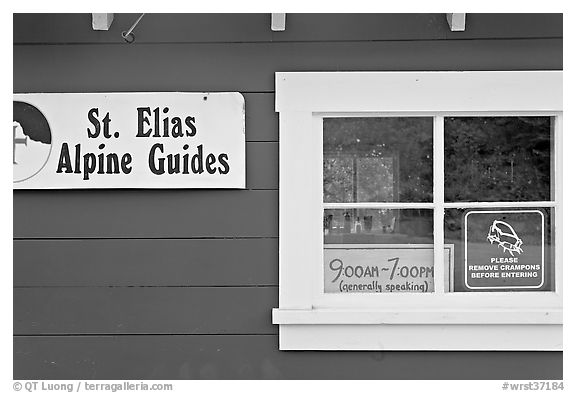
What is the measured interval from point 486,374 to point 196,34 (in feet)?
7.14

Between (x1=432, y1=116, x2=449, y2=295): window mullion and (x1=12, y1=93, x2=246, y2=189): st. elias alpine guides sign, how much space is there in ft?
3.07

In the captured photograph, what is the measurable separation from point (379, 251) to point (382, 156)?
467 millimetres

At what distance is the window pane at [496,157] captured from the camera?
360 cm

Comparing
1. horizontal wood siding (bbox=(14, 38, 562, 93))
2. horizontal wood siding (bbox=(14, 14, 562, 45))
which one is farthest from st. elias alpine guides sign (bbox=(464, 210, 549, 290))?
horizontal wood siding (bbox=(14, 14, 562, 45))

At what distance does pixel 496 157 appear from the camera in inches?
142

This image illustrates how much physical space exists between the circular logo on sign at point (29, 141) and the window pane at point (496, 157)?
76.7 inches

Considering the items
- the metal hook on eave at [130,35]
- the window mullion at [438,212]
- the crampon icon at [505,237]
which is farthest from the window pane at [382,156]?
the metal hook on eave at [130,35]

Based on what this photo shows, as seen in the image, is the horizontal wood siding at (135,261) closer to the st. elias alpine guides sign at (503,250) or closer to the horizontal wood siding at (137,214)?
the horizontal wood siding at (137,214)

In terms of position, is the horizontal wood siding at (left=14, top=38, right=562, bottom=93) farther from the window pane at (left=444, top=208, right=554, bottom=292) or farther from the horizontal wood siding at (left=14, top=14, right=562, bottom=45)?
the window pane at (left=444, top=208, right=554, bottom=292)

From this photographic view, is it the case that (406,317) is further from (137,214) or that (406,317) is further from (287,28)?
(287,28)

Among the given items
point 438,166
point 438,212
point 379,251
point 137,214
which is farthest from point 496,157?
point 137,214
